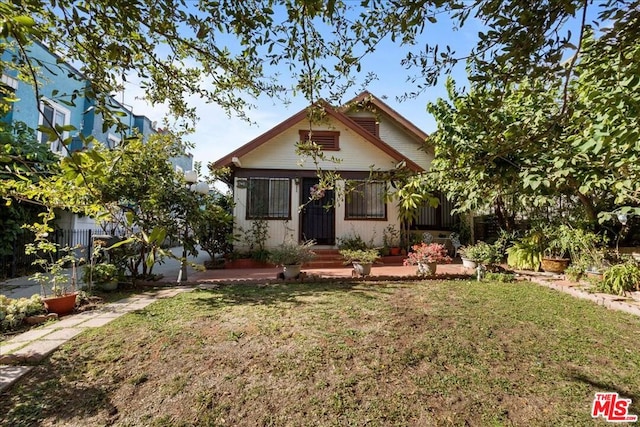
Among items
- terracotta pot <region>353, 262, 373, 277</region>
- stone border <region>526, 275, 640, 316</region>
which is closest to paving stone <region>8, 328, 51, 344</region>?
terracotta pot <region>353, 262, 373, 277</region>

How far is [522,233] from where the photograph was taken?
394 inches

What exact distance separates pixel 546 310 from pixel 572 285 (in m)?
2.31

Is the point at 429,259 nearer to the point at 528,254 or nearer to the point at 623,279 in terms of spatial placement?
the point at 528,254

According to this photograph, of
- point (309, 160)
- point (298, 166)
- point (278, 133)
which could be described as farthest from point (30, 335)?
point (309, 160)

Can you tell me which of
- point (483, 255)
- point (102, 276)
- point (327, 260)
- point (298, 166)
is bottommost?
point (327, 260)

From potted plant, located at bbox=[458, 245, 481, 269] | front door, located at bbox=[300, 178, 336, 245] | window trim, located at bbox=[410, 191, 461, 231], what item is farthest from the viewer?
window trim, located at bbox=[410, 191, 461, 231]

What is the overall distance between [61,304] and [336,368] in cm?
455

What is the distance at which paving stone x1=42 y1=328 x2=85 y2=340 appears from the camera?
384cm

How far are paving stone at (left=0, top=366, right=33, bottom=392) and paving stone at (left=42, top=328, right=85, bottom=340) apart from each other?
27.8 inches

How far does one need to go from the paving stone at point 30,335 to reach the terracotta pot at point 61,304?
0.67 meters

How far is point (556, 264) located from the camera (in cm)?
793

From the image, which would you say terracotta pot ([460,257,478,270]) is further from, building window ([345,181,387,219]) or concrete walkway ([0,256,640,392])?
building window ([345,181,387,219])

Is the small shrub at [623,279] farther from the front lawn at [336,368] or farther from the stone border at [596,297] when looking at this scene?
the front lawn at [336,368]

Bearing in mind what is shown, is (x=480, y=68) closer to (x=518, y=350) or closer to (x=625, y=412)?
(x=625, y=412)
